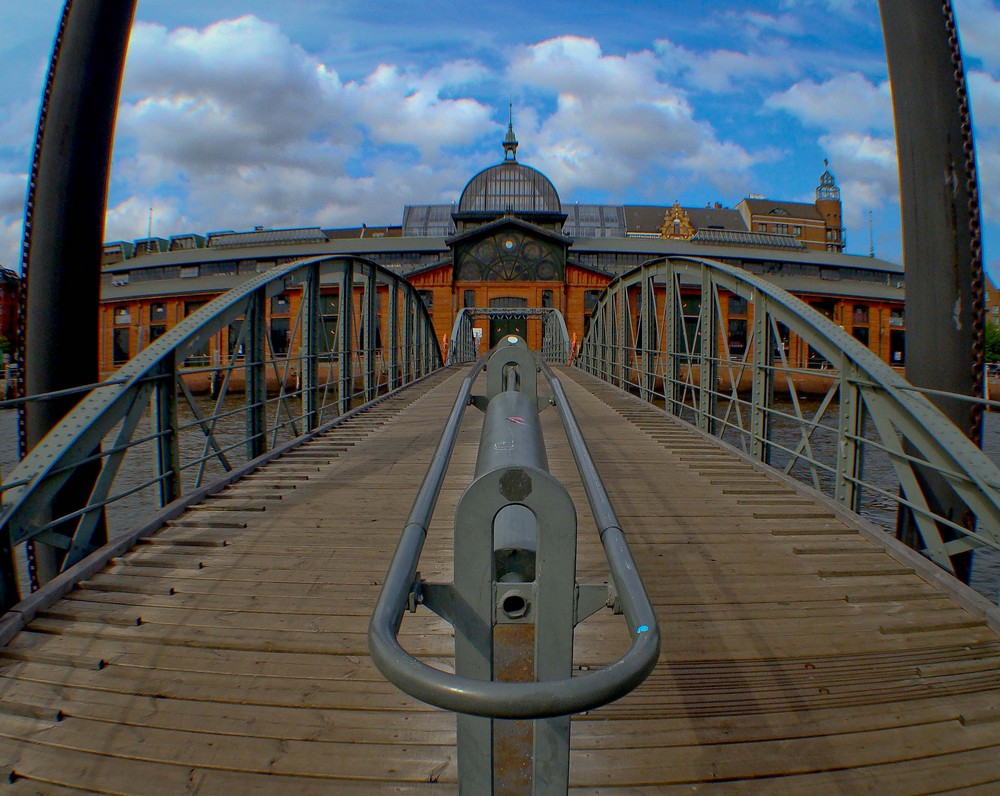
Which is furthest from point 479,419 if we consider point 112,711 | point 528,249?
point 528,249

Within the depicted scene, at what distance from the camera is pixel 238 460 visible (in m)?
16.3

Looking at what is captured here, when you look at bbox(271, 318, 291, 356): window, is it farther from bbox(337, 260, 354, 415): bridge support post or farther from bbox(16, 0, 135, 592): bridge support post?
bbox(16, 0, 135, 592): bridge support post

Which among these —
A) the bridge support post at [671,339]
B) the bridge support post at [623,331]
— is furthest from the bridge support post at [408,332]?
the bridge support post at [671,339]

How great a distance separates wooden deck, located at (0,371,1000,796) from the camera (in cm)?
231

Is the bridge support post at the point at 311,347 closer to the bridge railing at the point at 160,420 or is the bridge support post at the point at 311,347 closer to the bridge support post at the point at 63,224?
the bridge railing at the point at 160,420

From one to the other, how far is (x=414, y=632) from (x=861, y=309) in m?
38.9

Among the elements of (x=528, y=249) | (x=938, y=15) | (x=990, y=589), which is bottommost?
(x=990, y=589)

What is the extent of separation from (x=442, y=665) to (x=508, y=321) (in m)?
37.3

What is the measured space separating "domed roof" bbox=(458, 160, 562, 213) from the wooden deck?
131 ft

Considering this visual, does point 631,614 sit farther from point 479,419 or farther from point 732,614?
point 479,419

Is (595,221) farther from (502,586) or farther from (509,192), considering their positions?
(502,586)

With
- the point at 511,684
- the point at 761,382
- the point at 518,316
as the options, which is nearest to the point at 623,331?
the point at 761,382

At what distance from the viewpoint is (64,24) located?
4.71 metres

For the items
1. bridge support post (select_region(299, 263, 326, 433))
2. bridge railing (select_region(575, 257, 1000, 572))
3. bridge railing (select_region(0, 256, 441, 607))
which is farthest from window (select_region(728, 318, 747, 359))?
bridge support post (select_region(299, 263, 326, 433))
